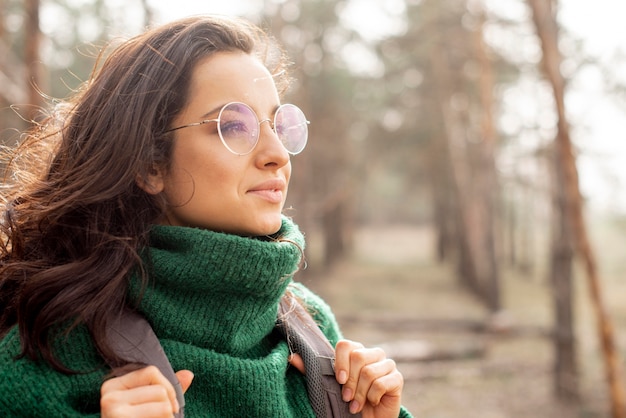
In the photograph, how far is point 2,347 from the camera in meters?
1.56

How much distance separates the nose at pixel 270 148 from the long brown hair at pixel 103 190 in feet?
0.81

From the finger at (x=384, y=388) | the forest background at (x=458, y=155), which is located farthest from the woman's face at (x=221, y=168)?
the forest background at (x=458, y=155)

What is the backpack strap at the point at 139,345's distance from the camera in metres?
1.52

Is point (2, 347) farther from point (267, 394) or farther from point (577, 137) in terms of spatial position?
point (577, 137)

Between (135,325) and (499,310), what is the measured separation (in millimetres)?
16188

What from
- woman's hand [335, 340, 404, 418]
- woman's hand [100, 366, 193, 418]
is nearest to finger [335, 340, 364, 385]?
woman's hand [335, 340, 404, 418]

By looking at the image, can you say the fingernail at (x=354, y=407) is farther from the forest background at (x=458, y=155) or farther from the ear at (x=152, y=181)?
the forest background at (x=458, y=155)

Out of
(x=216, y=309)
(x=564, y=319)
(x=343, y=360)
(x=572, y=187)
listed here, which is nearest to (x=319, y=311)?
(x=343, y=360)

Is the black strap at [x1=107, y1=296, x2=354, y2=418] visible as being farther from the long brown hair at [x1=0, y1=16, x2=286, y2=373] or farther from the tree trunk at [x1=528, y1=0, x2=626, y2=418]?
the tree trunk at [x1=528, y1=0, x2=626, y2=418]

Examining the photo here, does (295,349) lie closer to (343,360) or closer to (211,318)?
(343,360)

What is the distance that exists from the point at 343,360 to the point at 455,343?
38.6ft

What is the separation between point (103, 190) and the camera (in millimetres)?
1749

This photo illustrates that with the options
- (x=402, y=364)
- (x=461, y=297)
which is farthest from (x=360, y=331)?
(x=461, y=297)

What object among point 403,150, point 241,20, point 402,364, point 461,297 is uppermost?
point 241,20
